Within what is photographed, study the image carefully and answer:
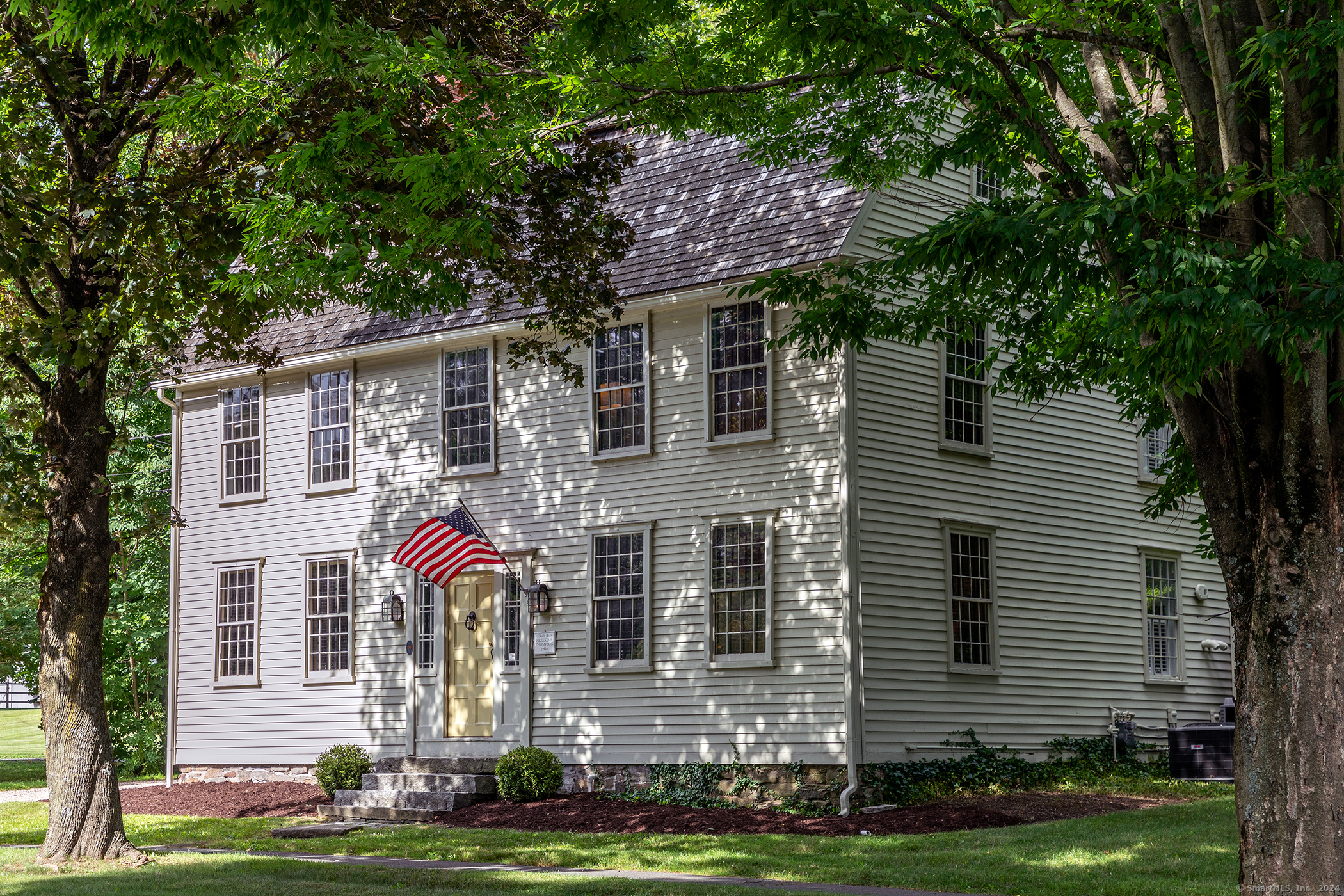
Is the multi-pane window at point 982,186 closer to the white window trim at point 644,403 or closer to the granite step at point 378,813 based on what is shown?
the white window trim at point 644,403

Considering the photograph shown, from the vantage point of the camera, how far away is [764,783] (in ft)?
53.0

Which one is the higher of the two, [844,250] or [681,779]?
[844,250]

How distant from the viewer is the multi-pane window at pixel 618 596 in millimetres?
17750

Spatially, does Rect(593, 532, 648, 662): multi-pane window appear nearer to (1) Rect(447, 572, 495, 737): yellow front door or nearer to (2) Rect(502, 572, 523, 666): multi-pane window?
(2) Rect(502, 572, 523, 666): multi-pane window

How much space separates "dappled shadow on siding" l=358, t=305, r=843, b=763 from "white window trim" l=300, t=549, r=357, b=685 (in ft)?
0.60

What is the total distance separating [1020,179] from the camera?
13.3m

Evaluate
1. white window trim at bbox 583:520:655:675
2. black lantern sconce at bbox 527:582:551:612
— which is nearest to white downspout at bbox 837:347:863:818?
white window trim at bbox 583:520:655:675

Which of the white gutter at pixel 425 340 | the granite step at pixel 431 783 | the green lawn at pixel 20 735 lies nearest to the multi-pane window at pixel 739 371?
the white gutter at pixel 425 340

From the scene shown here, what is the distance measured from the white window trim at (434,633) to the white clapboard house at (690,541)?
1.6 inches

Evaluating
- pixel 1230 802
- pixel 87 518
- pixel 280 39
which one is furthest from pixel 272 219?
pixel 1230 802

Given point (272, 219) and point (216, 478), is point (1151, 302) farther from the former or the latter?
point (216, 478)

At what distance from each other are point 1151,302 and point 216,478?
60.4 feet

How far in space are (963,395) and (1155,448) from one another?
463cm

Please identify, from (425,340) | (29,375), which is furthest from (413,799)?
(29,375)
